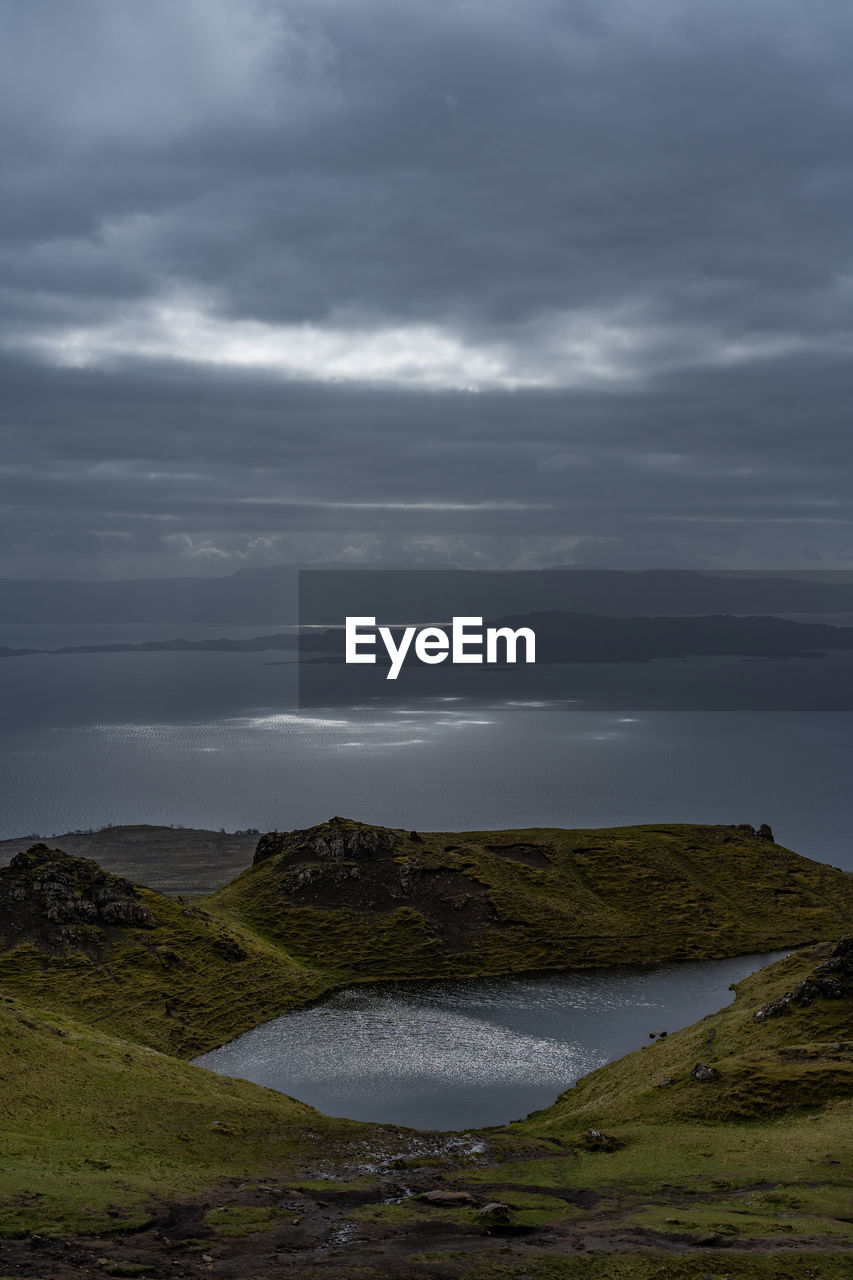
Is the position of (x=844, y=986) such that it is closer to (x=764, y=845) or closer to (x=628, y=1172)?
(x=628, y=1172)

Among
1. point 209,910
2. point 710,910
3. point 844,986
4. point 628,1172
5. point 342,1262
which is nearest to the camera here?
point 342,1262

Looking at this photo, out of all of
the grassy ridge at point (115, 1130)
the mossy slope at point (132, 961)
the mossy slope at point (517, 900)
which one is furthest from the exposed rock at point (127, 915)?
the grassy ridge at point (115, 1130)

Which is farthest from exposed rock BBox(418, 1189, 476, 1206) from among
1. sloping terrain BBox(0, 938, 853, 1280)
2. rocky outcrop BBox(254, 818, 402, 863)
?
rocky outcrop BBox(254, 818, 402, 863)

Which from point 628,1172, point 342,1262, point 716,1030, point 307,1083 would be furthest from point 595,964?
point 342,1262

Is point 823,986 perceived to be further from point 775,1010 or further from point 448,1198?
point 448,1198

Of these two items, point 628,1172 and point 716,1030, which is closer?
point 628,1172

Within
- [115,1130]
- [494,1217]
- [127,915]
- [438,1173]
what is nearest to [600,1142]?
[438,1173]
